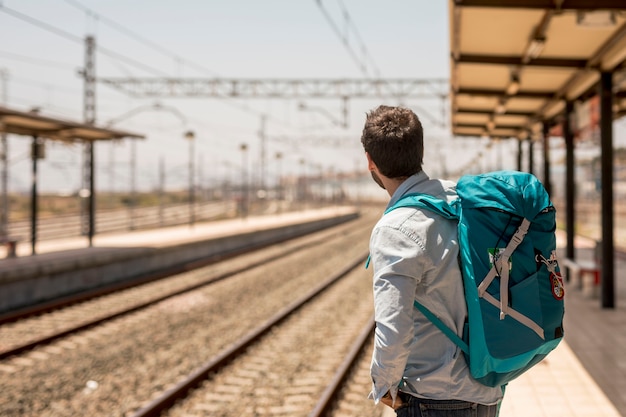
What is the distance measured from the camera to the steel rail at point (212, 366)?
18.1ft

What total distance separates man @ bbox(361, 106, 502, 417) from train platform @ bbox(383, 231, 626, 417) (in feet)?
10.0

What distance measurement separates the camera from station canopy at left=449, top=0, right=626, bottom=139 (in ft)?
19.4

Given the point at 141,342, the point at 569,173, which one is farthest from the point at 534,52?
the point at 141,342

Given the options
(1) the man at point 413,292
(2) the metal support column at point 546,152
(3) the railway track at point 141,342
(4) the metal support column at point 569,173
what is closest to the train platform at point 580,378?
(3) the railway track at point 141,342

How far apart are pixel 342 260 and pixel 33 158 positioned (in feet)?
29.8

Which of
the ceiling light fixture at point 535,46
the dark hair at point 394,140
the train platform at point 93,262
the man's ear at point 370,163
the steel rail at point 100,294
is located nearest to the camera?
the dark hair at point 394,140

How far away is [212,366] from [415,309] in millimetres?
5358

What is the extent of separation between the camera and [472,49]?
25.5ft

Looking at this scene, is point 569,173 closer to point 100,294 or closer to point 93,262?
point 100,294

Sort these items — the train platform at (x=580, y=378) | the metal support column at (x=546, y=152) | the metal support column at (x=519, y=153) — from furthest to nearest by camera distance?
the metal support column at (x=519, y=153)
the metal support column at (x=546, y=152)
the train platform at (x=580, y=378)

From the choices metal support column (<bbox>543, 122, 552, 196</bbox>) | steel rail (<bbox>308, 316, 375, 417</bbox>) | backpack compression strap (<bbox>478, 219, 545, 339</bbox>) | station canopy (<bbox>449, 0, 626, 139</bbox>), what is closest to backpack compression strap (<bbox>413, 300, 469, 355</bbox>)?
backpack compression strap (<bbox>478, 219, 545, 339</bbox>)

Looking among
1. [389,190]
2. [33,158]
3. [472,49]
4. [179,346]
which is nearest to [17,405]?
[179,346]

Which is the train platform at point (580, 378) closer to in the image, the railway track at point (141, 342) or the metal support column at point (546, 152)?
the railway track at point (141, 342)

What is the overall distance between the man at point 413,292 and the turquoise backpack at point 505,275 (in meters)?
0.04
